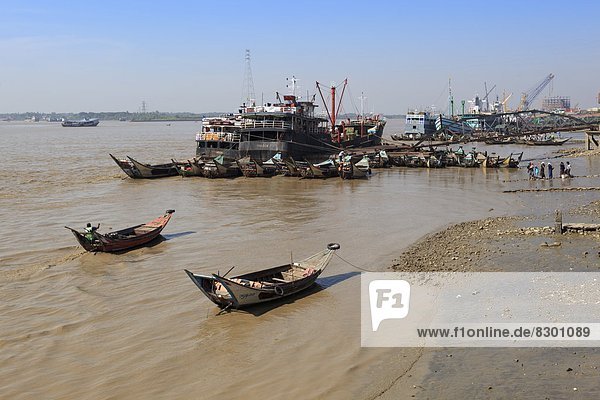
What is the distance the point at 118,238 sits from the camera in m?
19.2

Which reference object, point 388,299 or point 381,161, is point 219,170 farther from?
point 388,299

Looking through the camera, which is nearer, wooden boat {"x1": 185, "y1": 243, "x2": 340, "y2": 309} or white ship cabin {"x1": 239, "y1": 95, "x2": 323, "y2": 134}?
wooden boat {"x1": 185, "y1": 243, "x2": 340, "y2": 309}

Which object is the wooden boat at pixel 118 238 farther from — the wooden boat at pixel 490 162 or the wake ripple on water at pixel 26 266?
the wooden boat at pixel 490 162

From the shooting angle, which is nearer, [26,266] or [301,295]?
[301,295]

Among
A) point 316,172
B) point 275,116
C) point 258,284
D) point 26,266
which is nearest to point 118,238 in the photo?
point 26,266

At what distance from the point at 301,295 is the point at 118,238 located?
831 centimetres

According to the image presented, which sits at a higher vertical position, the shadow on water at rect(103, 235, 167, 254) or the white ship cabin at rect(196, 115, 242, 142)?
the white ship cabin at rect(196, 115, 242, 142)

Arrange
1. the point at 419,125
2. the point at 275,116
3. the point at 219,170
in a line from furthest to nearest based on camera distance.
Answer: the point at 419,125 < the point at 275,116 < the point at 219,170

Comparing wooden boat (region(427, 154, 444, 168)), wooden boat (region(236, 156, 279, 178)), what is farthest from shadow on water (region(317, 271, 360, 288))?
wooden boat (region(427, 154, 444, 168))

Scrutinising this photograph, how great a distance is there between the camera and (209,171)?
40625mm

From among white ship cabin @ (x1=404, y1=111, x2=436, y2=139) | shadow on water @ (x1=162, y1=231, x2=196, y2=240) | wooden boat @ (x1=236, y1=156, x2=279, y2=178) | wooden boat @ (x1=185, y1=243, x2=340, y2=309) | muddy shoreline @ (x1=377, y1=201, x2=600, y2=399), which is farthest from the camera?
white ship cabin @ (x1=404, y1=111, x2=436, y2=139)

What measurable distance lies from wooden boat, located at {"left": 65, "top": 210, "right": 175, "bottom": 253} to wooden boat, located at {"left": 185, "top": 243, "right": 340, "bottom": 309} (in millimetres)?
6704

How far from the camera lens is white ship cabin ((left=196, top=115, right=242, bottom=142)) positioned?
1881 inches

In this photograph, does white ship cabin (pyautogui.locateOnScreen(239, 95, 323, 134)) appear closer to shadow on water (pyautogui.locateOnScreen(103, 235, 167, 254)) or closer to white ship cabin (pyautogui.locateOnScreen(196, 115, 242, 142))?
white ship cabin (pyautogui.locateOnScreen(196, 115, 242, 142))
